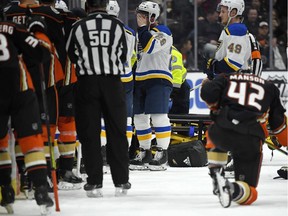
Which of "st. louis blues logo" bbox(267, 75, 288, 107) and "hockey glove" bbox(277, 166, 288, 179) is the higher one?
"hockey glove" bbox(277, 166, 288, 179)

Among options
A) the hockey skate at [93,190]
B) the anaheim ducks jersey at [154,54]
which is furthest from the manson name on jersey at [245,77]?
→ the anaheim ducks jersey at [154,54]

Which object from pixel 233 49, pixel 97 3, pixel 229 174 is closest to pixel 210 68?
pixel 233 49

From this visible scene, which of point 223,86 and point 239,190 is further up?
point 223,86

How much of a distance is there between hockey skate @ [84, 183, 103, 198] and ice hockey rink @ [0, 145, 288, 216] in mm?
52

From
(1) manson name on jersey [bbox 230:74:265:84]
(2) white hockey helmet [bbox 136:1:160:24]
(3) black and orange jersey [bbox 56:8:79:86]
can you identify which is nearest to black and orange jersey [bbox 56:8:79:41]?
(3) black and orange jersey [bbox 56:8:79:86]

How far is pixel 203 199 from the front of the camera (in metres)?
7.00

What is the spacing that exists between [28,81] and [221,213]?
135cm

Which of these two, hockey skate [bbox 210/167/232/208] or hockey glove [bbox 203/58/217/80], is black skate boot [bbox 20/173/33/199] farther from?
hockey glove [bbox 203/58/217/80]

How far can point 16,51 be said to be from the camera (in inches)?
245

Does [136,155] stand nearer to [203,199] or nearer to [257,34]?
[203,199]

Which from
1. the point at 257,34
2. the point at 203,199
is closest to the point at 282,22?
the point at 257,34

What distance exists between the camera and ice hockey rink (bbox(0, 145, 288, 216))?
6312mm

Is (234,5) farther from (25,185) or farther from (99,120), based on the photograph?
(25,185)

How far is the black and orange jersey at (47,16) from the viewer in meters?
7.23
